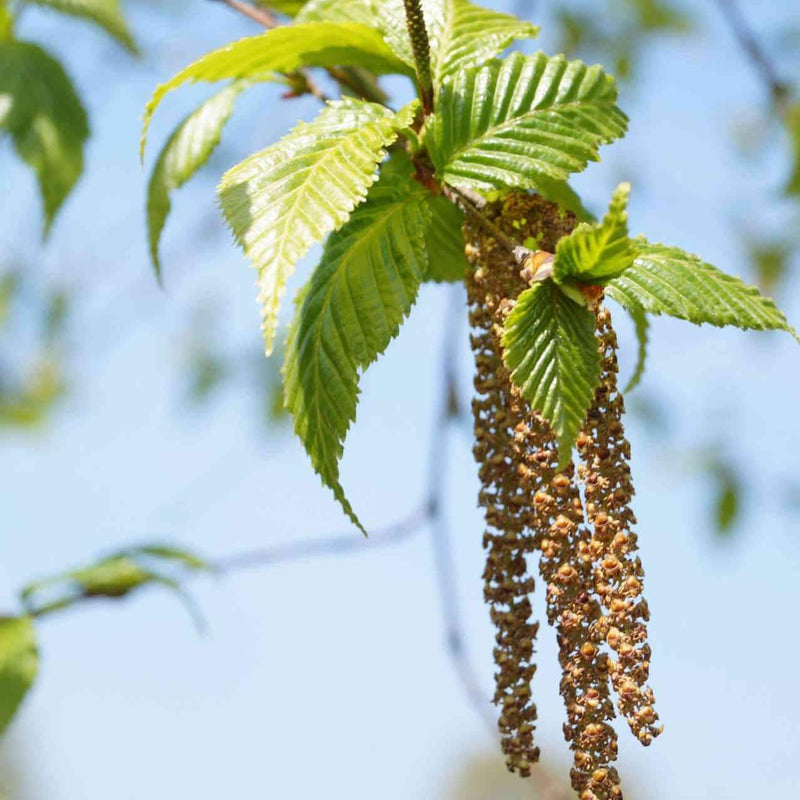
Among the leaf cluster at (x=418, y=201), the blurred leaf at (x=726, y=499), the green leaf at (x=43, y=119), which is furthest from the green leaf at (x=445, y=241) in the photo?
the blurred leaf at (x=726, y=499)

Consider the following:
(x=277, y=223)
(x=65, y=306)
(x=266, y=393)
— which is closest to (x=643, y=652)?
(x=277, y=223)

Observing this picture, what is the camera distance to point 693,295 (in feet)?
4.00

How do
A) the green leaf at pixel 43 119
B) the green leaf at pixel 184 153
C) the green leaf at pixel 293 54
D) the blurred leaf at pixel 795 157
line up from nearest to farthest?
the green leaf at pixel 293 54 → the green leaf at pixel 184 153 → the green leaf at pixel 43 119 → the blurred leaf at pixel 795 157

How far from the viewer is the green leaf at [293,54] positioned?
4.51 ft

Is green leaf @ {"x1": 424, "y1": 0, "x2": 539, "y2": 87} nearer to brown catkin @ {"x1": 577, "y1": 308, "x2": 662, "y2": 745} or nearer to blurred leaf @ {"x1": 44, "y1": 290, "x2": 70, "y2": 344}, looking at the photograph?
brown catkin @ {"x1": 577, "y1": 308, "x2": 662, "y2": 745}

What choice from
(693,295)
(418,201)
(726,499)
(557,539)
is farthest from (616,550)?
(726,499)

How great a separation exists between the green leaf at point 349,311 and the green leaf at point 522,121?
0.29 ft

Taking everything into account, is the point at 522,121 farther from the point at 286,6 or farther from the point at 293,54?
the point at 286,6

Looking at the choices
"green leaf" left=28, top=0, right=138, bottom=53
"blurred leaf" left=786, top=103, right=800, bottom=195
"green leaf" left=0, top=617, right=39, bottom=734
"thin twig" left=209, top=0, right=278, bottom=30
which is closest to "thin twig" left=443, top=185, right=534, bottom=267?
"thin twig" left=209, top=0, right=278, bottom=30

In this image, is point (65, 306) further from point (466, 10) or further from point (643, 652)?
point (643, 652)

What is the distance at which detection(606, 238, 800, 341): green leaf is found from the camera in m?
1.21

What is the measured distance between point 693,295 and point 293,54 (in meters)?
0.64

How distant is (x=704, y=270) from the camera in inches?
49.5

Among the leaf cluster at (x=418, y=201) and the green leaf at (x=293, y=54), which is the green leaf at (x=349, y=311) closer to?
the leaf cluster at (x=418, y=201)
